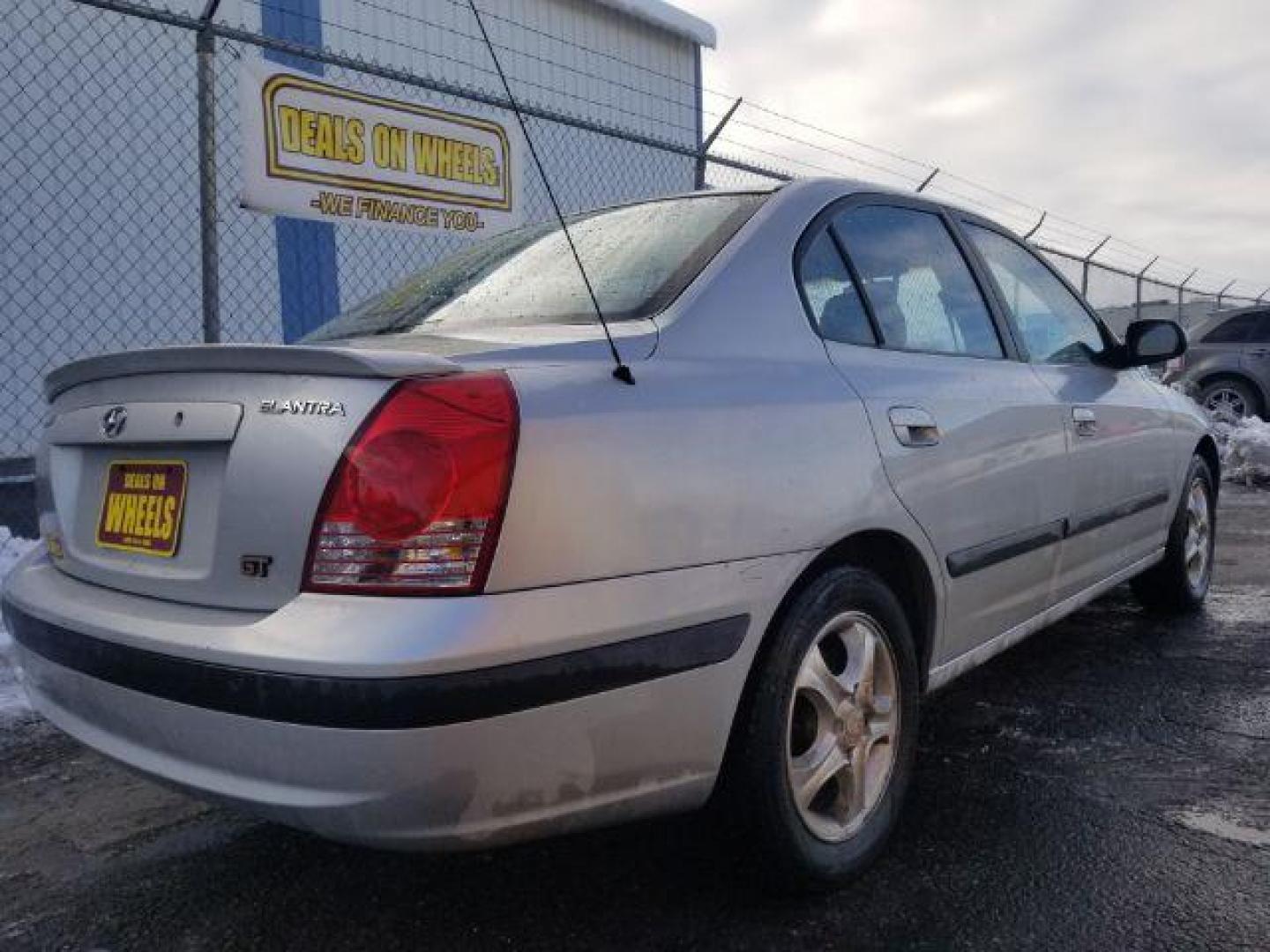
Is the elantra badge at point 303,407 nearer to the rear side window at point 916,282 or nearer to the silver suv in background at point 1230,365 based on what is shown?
the rear side window at point 916,282

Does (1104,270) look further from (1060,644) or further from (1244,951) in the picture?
(1244,951)

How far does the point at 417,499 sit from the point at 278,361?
0.38m

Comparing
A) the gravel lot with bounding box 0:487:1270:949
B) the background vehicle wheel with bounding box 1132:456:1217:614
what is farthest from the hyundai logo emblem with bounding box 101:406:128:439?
the background vehicle wheel with bounding box 1132:456:1217:614

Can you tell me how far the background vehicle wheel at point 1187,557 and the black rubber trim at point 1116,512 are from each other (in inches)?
13.7

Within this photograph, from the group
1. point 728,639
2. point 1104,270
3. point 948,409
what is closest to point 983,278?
point 948,409

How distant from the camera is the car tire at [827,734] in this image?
200 cm

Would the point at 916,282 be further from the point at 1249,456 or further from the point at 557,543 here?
the point at 1249,456

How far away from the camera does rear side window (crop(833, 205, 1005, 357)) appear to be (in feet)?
8.70

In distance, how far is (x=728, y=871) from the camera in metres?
2.22

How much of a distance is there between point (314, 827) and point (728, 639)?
2.52 ft

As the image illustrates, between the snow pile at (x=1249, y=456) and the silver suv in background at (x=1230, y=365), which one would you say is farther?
the silver suv in background at (x=1230, y=365)

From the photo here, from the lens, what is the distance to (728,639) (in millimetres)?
1899

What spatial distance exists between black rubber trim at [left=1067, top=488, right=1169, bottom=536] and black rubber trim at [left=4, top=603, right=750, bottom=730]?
174cm

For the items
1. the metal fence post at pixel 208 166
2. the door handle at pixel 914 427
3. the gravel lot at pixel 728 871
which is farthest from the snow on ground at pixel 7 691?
the door handle at pixel 914 427
